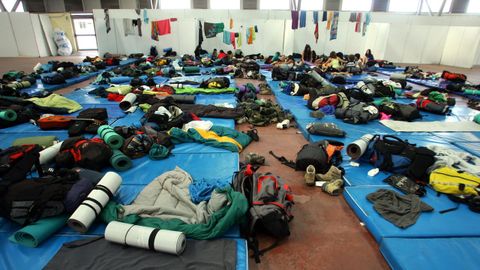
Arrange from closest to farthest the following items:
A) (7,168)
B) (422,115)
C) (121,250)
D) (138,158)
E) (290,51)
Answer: (121,250) < (7,168) < (138,158) < (422,115) < (290,51)

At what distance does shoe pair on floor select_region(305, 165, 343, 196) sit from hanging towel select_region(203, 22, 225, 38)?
1298 cm

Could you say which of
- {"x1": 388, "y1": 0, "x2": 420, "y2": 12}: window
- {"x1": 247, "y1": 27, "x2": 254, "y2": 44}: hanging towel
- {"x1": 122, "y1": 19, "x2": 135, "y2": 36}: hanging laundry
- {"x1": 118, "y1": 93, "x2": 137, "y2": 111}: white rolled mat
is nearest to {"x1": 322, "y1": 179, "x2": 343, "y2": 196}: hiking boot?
{"x1": 118, "y1": 93, "x2": 137, "y2": 111}: white rolled mat

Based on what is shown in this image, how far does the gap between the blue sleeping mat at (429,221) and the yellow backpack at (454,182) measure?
0.10m

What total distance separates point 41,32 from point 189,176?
767 inches

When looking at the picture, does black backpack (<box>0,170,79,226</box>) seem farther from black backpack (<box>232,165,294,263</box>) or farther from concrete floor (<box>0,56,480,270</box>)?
concrete floor (<box>0,56,480,270</box>)

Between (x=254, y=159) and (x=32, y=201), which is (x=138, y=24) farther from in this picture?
(x=32, y=201)

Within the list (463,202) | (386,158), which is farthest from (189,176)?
(463,202)

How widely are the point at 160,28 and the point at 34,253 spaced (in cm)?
1467

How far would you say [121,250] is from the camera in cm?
207

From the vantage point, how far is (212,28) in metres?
14.7

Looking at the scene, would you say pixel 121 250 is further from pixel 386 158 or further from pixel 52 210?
pixel 386 158

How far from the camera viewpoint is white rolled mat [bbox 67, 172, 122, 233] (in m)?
2.18

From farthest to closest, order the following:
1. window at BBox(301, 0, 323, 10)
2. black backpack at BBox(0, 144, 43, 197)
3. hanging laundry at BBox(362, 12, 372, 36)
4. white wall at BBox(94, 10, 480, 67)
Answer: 1. window at BBox(301, 0, 323, 10)
2. white wall at BBox(94, 10, 480, 67)
3. hanging laundry at BBox(362, 12, 372, 36)
4. black backpack at BBox(0, 144, 43, 197)

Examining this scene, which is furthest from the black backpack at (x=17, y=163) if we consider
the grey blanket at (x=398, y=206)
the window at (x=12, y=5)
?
the window at (x=12, y=5)
